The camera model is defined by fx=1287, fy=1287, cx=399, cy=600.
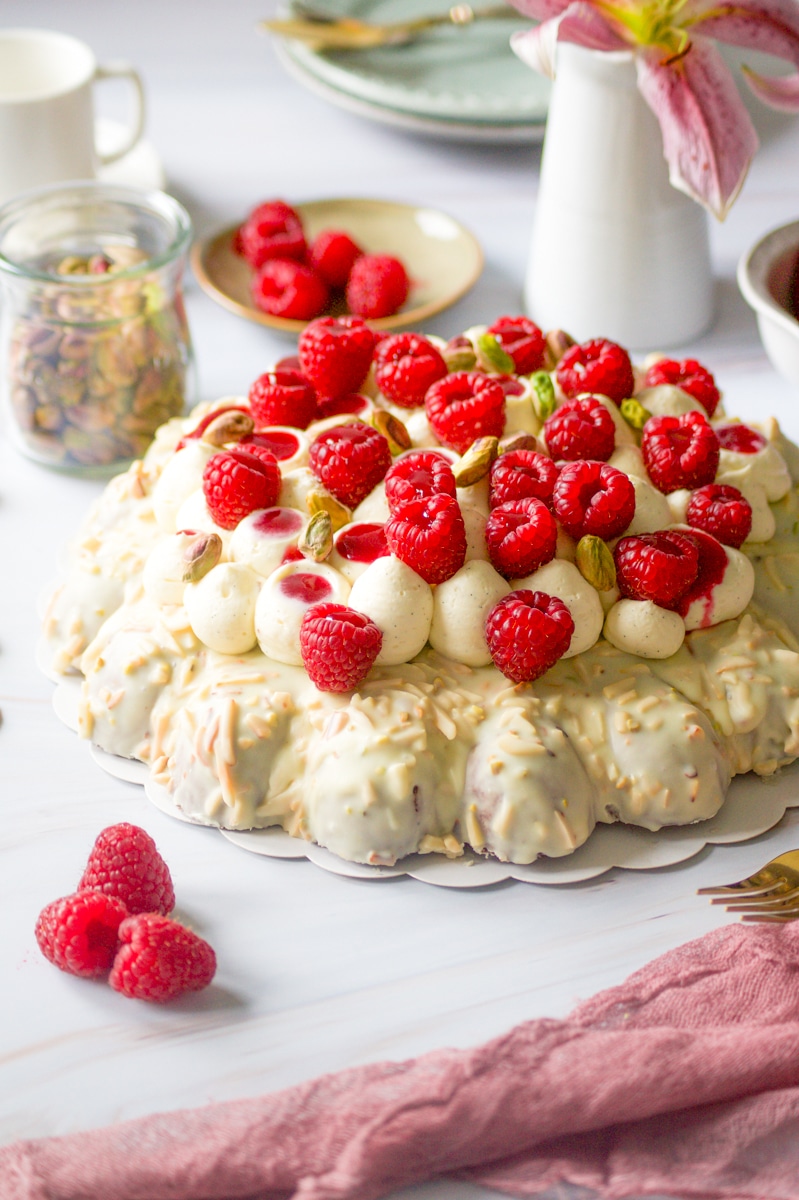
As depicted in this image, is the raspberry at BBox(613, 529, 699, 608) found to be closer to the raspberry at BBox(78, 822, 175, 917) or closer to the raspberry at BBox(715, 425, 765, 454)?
the raspberry at BBox(715, 425, 765, 454)

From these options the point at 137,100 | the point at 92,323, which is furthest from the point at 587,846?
the point at 137,100

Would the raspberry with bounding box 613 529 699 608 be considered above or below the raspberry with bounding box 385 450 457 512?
below

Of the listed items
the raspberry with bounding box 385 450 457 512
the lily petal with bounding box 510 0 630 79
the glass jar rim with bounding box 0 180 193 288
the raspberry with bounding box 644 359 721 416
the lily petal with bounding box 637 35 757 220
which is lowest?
the raspberry with bounding box 385 450 457 512

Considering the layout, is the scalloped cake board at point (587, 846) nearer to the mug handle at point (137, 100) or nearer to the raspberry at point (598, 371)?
the raspberry at point (598, 371)

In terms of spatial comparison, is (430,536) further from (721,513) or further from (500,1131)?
(500,1131)

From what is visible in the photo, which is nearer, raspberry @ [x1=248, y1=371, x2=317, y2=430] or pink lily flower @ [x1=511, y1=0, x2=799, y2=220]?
raspberry @ [x1=248, y1=371, x2=317, y2=430]

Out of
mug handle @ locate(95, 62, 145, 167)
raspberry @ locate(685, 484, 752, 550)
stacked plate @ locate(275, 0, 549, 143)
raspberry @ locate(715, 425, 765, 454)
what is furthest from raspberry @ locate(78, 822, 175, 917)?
stacked plate @ locate(275, 0, 549, 143)

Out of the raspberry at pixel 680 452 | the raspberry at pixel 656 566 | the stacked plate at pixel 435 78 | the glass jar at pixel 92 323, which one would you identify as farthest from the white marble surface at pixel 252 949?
the stacked plate at pixel 435 78
